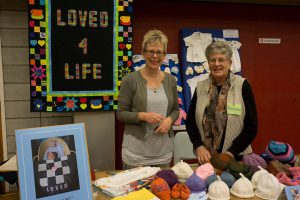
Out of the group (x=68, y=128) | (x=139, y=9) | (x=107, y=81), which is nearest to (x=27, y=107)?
(x=107, y=81)

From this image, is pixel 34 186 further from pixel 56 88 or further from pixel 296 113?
pixel 296 113

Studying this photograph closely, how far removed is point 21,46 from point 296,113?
289 cm

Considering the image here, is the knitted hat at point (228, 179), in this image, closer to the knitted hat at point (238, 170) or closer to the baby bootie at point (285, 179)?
the knitted hat at point (238, 170)

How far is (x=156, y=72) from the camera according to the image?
1.95m

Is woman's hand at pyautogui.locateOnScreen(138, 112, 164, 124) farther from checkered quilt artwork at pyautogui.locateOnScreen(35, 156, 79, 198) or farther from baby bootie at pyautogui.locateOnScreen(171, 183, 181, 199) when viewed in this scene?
checkered quilt artwork at pyautogui.locateOnScreen(35, 156, 79, 198)

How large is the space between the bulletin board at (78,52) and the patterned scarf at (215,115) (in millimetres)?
994

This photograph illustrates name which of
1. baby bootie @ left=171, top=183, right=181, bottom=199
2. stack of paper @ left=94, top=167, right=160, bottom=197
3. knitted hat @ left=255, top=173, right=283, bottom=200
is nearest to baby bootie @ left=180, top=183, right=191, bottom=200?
baby bootie @ left=171, top=183, right=181, bottom=199

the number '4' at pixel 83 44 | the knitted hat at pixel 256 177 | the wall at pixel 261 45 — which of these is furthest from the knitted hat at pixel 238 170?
the wall at pixel 261 45

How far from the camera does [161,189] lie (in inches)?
51.3

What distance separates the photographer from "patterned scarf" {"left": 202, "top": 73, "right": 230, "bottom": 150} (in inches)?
69.4

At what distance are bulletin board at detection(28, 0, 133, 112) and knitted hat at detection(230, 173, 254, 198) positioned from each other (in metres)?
1.47

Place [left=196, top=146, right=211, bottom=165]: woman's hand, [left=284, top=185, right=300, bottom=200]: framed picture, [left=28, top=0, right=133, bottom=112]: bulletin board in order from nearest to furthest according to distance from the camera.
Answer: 1. [left=284, top=185, right=300, bottom=200]: framed picture
2. [left=196, top=146, right=211, bottom=165]: woman's hand
3. [left=28, top=0, right=133, bottom=112]: bulletin board

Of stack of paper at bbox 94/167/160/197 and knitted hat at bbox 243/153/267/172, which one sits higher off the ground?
knitted hat at bbox 243/153/267/172

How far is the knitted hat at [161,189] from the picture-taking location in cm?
130
